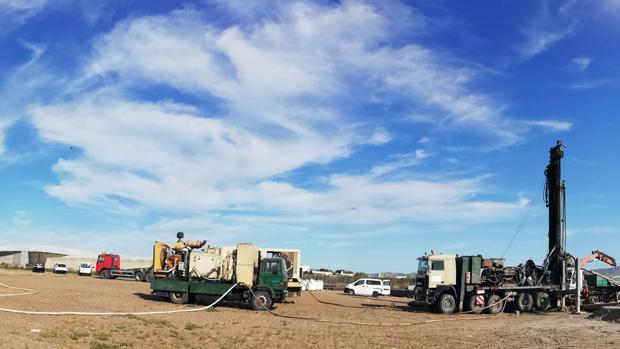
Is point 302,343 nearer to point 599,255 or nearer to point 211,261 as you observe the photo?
point 211,261

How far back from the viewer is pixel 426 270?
1136 inches

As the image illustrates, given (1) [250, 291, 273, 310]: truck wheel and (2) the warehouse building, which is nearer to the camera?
(1) [250, 291, 273, 310]: truck wheel

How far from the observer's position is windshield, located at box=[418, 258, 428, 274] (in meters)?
29.1

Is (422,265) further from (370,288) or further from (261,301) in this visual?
(370,288)

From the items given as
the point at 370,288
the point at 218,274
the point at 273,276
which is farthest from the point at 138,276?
the point at 273,276

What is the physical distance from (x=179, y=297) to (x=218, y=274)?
87.4 inches

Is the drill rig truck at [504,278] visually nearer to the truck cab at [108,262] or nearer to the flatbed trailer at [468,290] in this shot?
the flatbed trailer at [468,290]

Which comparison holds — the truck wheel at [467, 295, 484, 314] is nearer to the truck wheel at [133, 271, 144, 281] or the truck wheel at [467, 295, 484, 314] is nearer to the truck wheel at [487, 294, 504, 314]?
the truck wheel at [487, 294, 504, 314]

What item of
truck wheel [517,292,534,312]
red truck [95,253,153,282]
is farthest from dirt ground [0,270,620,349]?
red truck [95,253,153,282]

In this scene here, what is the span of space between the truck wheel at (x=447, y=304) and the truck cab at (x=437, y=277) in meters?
0.35

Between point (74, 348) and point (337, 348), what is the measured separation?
21.7ft

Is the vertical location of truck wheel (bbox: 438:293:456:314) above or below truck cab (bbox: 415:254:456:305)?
below

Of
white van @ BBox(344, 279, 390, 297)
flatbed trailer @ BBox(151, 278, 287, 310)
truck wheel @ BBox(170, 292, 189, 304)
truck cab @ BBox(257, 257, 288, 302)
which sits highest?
truck cab @ BBox(257, 257, 288, 302)

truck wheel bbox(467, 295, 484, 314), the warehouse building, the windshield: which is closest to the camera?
truck wheel bbox(467, 295, 484, 314)
